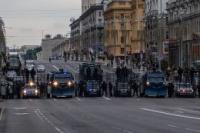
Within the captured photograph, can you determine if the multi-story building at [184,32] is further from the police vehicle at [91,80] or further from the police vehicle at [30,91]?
the police vehicle at [30,91]

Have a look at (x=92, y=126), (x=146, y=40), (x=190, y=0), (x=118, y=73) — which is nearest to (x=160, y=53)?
(x=190, y=0)

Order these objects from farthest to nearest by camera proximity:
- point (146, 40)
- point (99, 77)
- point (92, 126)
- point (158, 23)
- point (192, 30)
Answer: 1. point (146, 40)
2. point (158, 23)
3. point (192, 30)
4. point (99, 77)
5. point (92, 126)

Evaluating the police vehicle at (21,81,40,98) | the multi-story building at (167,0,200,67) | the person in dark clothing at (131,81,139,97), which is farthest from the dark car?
the multi-story building at (167,0,200,67)

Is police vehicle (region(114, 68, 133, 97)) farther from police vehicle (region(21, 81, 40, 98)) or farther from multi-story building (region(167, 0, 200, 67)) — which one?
multi-story building (region(167, 0, 200, 67))

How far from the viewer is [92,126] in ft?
132

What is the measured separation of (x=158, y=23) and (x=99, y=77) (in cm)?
5292

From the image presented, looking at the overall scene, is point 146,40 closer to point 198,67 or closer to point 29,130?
point 198,67

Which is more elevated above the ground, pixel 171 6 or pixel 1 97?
pixel 171 6

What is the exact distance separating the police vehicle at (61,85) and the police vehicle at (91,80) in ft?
6.18

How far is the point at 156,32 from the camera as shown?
143 meters

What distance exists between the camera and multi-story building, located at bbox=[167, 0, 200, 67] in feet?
385

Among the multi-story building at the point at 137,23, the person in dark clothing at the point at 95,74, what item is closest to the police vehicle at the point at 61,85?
the person in dark clothing at the point at 95,74

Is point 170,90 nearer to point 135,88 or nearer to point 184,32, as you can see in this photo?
point 135,88

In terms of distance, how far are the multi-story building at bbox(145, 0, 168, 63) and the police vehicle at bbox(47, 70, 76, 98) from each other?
4046 centimetres
